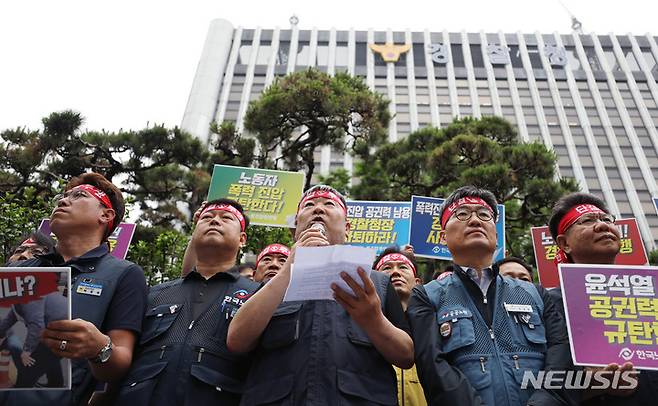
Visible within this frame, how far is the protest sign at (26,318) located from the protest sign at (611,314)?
1.99m

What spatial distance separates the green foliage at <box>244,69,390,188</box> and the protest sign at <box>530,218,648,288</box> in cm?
400

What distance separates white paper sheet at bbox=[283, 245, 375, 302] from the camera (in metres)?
1.69

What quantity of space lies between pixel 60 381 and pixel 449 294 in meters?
1.63

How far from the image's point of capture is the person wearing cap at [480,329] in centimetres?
188

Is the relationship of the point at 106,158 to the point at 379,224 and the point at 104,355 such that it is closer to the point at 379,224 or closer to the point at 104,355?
the point at 379,224

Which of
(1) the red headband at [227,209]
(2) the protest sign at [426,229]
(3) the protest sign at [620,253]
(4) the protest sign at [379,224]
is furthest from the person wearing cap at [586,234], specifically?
(4) the protest sign at [379,224]

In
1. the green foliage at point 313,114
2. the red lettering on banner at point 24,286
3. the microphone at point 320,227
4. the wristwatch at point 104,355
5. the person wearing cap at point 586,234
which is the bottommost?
the wristwatch at point 104,355

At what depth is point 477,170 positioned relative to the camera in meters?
8.07

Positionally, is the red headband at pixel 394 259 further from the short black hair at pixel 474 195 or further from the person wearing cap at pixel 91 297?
the person wearing cap at pixel 91 297

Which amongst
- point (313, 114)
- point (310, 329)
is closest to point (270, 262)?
point (310, 329)

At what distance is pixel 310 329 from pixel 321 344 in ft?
0.31

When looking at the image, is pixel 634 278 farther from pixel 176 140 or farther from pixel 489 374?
pixel 176 140

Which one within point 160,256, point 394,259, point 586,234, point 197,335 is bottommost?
point 197,335

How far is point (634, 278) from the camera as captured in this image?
2072 mm
